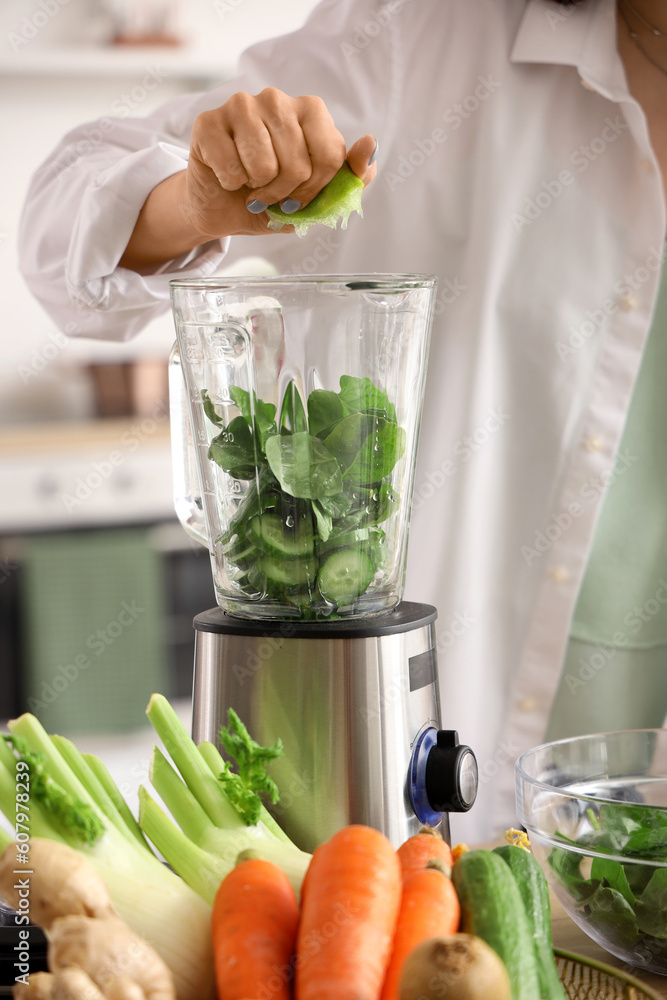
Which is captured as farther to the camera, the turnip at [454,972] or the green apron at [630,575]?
the green apron at [630,575]

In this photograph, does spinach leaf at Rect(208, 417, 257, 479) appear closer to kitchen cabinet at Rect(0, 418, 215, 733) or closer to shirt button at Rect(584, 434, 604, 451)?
shirt button at Rect(584, 434, 604, 451)

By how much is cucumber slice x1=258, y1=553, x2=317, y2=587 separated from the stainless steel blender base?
27 mm

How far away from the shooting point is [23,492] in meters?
2.09

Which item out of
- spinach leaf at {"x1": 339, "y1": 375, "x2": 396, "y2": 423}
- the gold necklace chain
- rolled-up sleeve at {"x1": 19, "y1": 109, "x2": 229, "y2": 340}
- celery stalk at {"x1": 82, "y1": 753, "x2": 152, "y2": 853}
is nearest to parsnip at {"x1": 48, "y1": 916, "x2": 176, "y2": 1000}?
celery stalk at {"x1": 82, "y1": 753, "x2": 152, "y2": 853}

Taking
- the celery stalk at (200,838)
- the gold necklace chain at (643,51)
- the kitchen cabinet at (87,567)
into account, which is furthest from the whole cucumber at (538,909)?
the kitchen cabinet at (87,567)

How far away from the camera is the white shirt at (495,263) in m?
0.95

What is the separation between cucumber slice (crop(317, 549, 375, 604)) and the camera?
58 cm

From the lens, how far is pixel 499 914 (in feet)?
1.48

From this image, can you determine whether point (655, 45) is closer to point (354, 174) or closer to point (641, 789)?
point (354, 174)

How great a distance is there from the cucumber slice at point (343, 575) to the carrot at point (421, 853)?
0.15 m

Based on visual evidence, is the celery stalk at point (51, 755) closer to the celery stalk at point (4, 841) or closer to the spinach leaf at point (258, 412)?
the celery stalk at point (4, 841)

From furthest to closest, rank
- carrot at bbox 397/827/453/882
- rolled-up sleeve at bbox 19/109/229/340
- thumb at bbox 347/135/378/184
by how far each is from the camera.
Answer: rolled-up sleeve at bbox 19/109/229/340 < thumb at bbox 347/135/378/184 < carrot at bbox 397/827/453/882

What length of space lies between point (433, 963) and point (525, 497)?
691 millimetres

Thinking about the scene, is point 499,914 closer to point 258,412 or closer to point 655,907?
point 655,907
